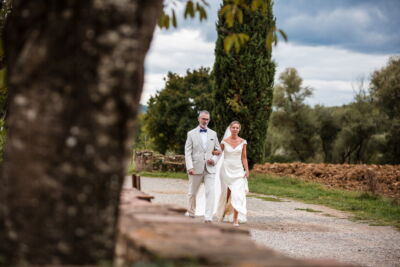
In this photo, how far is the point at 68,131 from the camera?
101 inches

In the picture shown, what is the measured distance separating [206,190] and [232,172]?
0.94 meters

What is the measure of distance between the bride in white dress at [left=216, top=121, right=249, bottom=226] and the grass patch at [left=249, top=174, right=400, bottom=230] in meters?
3.67

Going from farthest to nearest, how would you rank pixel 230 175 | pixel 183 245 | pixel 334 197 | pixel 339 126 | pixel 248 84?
1. pixel 339 126
2. pixel 248 84
3. pixel 334 197
4. pixel 230 175
5. pixel 183 245

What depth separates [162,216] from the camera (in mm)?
3824

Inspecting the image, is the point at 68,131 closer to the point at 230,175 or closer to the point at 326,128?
the point at 230,175

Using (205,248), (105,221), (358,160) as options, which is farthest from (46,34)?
(358,160)

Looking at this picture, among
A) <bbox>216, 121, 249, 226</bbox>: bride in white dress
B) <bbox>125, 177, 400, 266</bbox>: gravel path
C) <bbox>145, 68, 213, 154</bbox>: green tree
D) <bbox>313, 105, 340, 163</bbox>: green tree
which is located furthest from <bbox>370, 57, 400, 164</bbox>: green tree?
<bbox>216, 121, 249, 226</bbox>: bride in white dress

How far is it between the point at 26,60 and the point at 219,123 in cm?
2153

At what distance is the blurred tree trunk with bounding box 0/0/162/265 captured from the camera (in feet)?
8.44

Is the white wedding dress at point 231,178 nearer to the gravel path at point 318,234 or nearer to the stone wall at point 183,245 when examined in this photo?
the gravel path at point 318,234

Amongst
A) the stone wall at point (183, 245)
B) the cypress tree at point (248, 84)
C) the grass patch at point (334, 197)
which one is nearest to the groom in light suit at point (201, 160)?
the grass patch at point (334, 197)

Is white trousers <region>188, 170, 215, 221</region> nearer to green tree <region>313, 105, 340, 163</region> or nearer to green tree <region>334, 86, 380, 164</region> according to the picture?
green tree <region>334, 86, 380, 164</region>

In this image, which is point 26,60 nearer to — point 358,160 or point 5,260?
point 5,260

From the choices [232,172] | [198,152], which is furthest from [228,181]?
[198,152]
